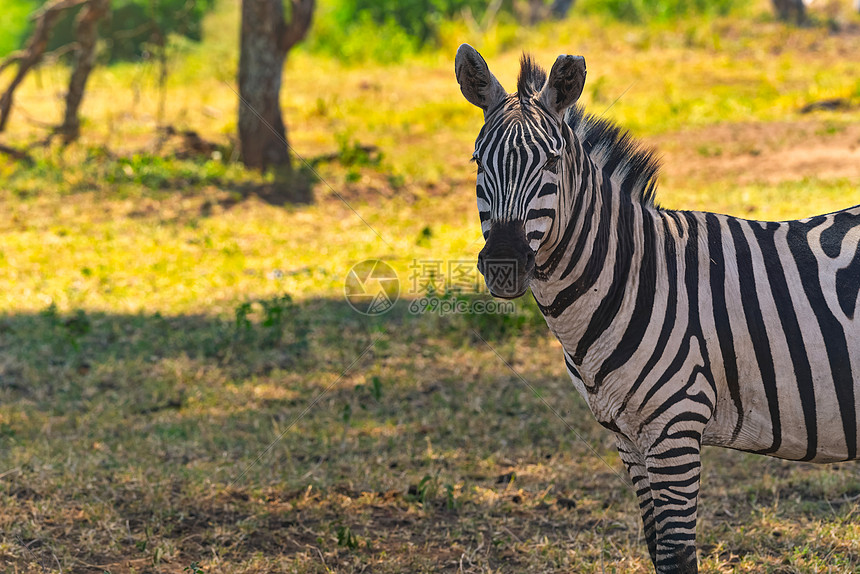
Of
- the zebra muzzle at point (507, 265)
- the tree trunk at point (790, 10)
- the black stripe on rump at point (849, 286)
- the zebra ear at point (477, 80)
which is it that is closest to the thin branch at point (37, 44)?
the zebra ear at point (477, 80)

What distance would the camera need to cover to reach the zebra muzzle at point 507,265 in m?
2.69

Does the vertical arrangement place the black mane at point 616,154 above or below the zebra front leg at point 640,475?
above

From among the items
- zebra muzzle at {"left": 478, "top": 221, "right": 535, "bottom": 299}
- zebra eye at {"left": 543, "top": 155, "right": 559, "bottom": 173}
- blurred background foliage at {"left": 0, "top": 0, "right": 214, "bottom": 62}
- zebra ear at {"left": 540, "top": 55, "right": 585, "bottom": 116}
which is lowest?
zebra muzzle at {"left": 478, "top": 221, "right": 535, "bottom": 299}

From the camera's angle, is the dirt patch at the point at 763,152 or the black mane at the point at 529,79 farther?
the dirt patch at the point at 763,152

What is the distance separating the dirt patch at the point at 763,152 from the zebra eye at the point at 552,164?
28.1 feet

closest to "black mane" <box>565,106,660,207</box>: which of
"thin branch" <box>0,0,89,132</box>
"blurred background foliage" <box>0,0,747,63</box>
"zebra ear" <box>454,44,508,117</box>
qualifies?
"zebra ear" <box>454,44,508,117</box>

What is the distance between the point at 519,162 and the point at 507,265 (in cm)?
39

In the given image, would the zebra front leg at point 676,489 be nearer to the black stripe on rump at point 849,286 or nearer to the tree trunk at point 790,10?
the black stripe on rump at point 849,286

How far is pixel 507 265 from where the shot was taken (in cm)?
269

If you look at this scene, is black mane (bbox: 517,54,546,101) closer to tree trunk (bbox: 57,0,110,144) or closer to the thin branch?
the thin branch

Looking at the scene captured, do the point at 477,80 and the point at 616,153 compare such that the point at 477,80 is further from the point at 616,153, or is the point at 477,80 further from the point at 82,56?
the point at 82,56

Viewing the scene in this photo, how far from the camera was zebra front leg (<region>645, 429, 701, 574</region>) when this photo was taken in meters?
2.99

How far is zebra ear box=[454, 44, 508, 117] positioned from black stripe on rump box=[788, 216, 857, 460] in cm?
134

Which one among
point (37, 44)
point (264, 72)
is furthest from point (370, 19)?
point (264, 72)
